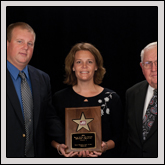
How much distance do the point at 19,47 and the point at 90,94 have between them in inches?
34.9

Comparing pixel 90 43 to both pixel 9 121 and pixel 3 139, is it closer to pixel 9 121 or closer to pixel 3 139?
pixel 9 121

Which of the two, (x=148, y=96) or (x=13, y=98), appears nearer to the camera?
(x=13, y=98)

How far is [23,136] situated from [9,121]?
0.67 ft

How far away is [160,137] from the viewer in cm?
256

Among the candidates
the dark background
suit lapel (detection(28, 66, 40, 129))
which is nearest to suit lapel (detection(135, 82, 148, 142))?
the dark background

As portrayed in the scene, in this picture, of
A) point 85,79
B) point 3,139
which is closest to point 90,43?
point 85,79

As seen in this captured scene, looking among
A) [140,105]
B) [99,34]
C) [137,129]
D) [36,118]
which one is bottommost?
[137,129]

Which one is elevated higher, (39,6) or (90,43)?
(39,6)

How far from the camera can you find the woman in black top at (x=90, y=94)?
2607 mm

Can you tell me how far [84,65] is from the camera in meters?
2.58

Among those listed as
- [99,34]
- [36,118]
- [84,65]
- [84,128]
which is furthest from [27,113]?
[99,34]

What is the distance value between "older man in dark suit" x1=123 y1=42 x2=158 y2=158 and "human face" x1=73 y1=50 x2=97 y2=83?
475 mm

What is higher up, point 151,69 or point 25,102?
point 151,69

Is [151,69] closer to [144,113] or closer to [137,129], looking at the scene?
[144,113]
